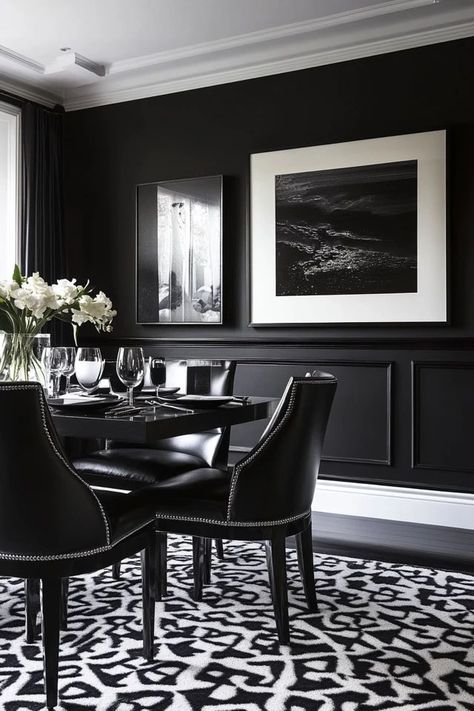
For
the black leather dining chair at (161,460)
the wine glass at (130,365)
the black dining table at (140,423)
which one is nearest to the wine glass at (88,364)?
the wine glass at (130,365)

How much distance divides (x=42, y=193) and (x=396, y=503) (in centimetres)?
304

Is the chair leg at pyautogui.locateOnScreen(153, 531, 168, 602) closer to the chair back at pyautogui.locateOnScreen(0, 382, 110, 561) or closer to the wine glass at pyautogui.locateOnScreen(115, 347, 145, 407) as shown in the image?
the wine glass at pyautogui.locateOnScreen(115, 347, 145, 407)

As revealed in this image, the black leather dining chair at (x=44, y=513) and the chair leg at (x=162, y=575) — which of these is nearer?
the black leather dining chair at (x=44, y=513)

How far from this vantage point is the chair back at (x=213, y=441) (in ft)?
10.9

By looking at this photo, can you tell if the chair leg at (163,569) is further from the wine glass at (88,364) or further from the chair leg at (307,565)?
the wine glass at (88,364)

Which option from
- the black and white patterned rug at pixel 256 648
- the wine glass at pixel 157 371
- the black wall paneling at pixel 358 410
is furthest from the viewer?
the black wall paneling at pixel 358 410

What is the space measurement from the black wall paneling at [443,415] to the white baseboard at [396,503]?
0.17 m

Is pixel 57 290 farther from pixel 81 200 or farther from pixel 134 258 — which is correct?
pixel 81 200

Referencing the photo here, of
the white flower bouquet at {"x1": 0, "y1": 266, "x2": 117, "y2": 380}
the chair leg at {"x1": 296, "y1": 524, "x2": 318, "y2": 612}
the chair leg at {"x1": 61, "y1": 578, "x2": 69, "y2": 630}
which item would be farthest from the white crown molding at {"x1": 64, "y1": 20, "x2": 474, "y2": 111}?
the chair leg at {"x1": 61, "y1": 578, "x2": 69, "y2": 630}

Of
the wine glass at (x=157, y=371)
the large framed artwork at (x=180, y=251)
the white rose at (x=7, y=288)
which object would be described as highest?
the large framed artwork at (x=180, y=251)

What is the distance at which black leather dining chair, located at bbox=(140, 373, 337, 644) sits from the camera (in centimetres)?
239

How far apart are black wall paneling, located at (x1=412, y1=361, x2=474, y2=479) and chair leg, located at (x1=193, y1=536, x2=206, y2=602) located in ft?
5.38

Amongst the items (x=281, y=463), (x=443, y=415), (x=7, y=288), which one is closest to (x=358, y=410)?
(x=443, y=415)

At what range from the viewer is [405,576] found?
318 cm
